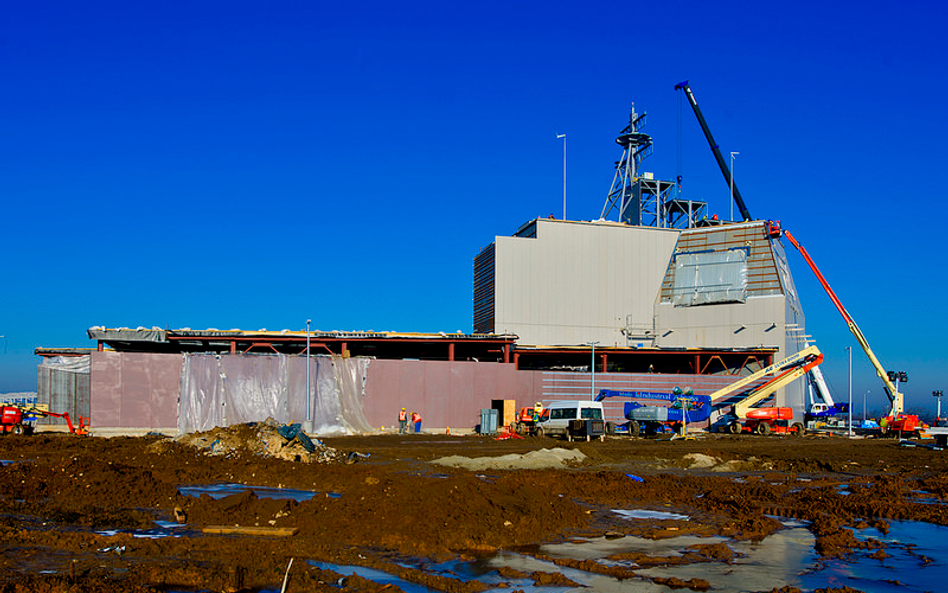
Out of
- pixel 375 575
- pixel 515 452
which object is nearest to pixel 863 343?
pixel 515 452

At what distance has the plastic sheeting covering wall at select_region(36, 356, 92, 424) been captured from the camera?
149 ft

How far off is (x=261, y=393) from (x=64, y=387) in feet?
46.6

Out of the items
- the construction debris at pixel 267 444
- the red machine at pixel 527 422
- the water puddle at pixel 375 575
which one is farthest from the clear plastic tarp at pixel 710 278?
the water puddle at pixel 375 575

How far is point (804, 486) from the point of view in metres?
21.0

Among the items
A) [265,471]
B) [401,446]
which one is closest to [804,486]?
[265,471]

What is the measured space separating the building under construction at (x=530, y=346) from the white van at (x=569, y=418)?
22.4 ft

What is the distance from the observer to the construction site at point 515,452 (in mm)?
10938

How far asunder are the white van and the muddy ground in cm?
1257

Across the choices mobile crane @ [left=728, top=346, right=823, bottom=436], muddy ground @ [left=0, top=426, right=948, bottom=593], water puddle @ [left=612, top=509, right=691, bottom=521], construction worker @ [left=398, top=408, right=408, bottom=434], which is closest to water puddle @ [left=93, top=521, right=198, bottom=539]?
muddy ground @ [left=0, top=426, right=948, bottom=593]

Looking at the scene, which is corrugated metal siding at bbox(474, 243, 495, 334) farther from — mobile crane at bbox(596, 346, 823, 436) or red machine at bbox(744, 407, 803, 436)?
red machine at bbox(744, 407, 803, 436)

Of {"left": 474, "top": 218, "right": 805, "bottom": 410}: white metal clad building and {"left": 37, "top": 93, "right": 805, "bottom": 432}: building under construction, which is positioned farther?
{"left": 474, "top": 218, "right": 805, "bottom": 410}: white metal clad building

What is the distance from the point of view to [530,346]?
175ft

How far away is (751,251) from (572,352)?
1832cm

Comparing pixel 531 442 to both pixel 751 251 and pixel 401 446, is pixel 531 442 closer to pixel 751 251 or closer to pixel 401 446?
pixel 401 446
